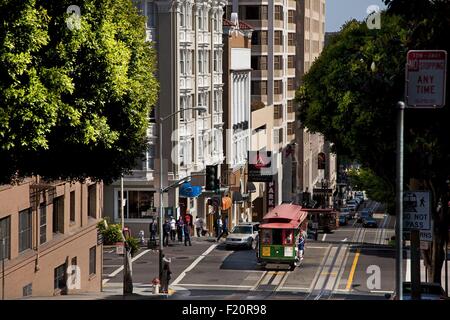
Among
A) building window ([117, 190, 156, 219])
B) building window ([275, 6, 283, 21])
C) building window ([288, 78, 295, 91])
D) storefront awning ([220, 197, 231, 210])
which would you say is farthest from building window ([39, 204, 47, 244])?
building window ([288, 78, 295, 91])

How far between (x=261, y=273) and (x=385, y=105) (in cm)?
2121

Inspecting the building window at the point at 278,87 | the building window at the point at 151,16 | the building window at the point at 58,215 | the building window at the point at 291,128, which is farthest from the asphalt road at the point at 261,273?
the building window at the point at 291,128

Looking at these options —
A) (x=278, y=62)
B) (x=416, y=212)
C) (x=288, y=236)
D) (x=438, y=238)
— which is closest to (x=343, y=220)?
(x=278, y=62)

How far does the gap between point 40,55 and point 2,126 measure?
2.63m

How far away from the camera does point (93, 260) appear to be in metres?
46.9

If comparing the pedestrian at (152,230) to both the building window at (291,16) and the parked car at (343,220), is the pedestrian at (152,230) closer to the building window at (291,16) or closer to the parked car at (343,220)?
the parked car at (343,220)

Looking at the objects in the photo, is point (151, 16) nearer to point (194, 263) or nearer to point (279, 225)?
point (194, 263)

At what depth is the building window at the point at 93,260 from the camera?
46300 millimetres

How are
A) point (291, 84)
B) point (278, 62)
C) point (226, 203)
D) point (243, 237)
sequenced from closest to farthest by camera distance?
point (243, 237) < point (226, 203) < point (278, 62) < point (291, 84)

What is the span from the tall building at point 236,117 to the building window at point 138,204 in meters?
14.6

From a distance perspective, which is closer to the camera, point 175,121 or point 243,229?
point 243,229

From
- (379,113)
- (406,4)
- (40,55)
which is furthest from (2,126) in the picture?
(379,113)

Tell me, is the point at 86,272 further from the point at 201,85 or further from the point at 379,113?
the point at 201,85
